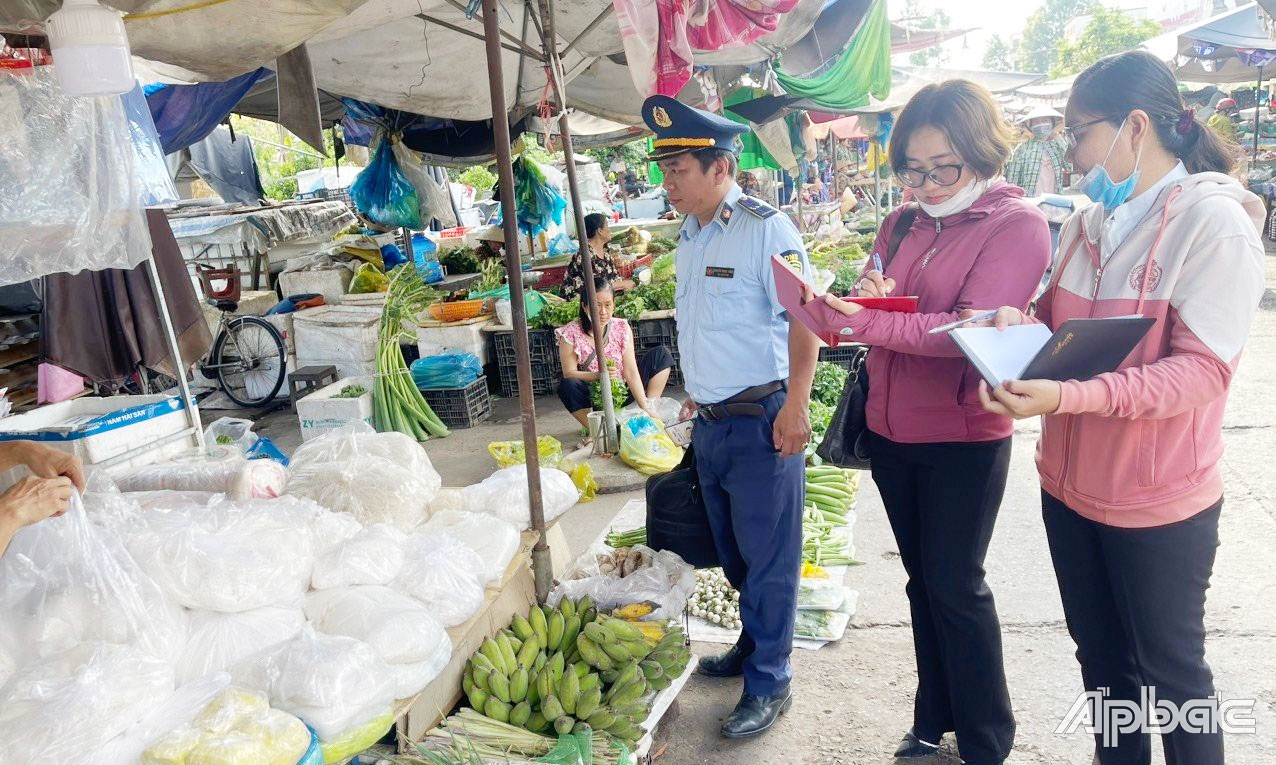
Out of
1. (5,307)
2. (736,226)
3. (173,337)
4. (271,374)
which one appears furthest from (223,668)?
(5,307)

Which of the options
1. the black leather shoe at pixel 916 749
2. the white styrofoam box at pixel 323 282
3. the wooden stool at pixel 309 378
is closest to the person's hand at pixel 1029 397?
the black leather shoe at pixel 916 749

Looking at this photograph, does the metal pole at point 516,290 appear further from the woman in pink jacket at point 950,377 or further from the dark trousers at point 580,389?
the dark trousers at point 580,389

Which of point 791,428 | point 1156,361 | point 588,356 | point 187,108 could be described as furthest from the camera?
point 588,356

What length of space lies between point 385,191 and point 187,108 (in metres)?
2.61

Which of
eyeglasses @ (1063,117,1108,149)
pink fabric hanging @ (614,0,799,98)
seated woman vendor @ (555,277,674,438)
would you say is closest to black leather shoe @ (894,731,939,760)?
eyeglasses @ (1063,117,1108,149)

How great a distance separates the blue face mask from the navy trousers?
1163 mm

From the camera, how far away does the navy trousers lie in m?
2.83

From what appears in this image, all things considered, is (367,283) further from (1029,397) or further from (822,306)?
→ (1029,397)

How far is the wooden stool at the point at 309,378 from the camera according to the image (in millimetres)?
7543

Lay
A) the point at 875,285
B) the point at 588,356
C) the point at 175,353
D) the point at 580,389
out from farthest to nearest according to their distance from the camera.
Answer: the point at 580,389
the point at 588,356
the point at 175,353
the point at 875,285

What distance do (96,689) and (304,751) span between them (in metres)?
0.45

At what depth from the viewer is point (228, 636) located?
2160 mm

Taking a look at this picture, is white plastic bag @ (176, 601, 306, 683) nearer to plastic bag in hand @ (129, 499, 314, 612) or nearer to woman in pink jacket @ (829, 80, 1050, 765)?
plastic bag in hand @ (129, 499, 314, 612)

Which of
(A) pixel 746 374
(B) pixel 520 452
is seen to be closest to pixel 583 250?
(B) pixel 520 452
